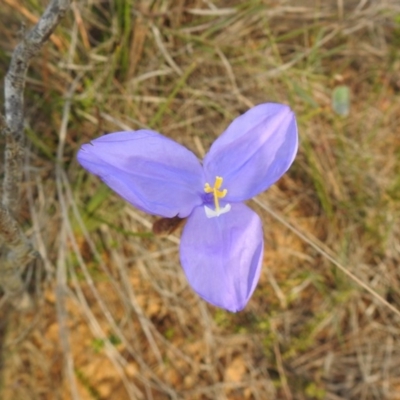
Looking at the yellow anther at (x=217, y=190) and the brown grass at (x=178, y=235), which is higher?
the yellow anther at (x=217, y=190)

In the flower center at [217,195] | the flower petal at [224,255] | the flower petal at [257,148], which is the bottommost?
the flower petal at [224,255]

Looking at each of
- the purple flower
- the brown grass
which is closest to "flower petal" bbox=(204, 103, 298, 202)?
the purple flower

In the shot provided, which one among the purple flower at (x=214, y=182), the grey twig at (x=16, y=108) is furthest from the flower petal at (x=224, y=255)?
the grey twig at (x=16, y=108)

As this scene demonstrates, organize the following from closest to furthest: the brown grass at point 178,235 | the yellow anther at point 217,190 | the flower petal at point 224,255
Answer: the flower petal at point 224,255 < the yellow anther at point 217,190 < the brown grass at point 178,235

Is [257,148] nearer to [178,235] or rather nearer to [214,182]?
[214,182]

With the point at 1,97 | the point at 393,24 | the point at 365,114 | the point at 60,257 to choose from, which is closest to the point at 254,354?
the point at 60,257

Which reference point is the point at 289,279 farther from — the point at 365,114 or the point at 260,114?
the point at 260,114

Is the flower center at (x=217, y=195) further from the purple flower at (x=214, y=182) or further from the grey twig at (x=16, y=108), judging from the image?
the grey twig at (x=16, y=108)
